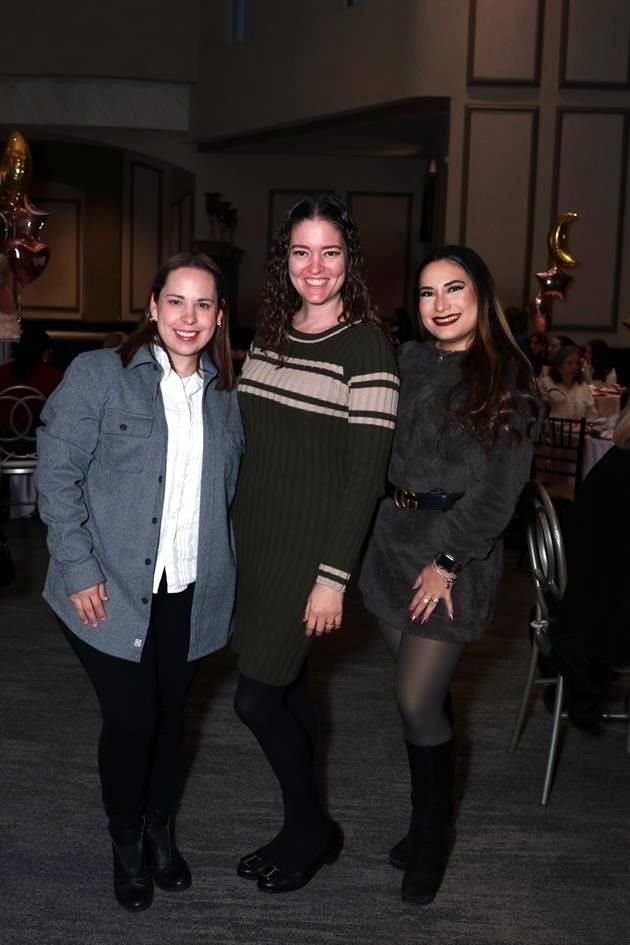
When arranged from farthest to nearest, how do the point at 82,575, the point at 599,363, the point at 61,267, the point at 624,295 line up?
the point at 61,267 → the point at 624,295 → the point at 599,363 → the point at 82,575

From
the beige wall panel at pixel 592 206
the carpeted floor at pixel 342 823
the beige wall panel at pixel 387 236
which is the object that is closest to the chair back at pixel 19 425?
the carpeted floor at pixel 342 823

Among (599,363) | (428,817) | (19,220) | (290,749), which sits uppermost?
(19,220)

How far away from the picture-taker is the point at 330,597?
93.4 inches

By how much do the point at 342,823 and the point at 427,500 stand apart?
1033 mm

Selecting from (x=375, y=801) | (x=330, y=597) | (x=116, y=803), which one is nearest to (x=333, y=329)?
(x=330, y=597)

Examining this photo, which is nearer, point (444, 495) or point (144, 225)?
point (444, 495)

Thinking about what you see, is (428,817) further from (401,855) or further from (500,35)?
(500,35)

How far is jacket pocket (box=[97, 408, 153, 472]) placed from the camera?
2320mm

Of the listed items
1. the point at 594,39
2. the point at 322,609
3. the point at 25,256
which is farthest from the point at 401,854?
the point at 594,39

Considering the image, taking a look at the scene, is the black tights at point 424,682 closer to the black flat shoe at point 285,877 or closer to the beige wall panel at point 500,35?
the black flat shoe at point 285,877

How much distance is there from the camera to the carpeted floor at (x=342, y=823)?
2.52m

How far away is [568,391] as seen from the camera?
7016 millimetres

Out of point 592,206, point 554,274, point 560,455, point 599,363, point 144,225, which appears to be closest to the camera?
point 560,455

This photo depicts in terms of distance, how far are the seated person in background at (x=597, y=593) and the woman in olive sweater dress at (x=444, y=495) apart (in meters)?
0.58
